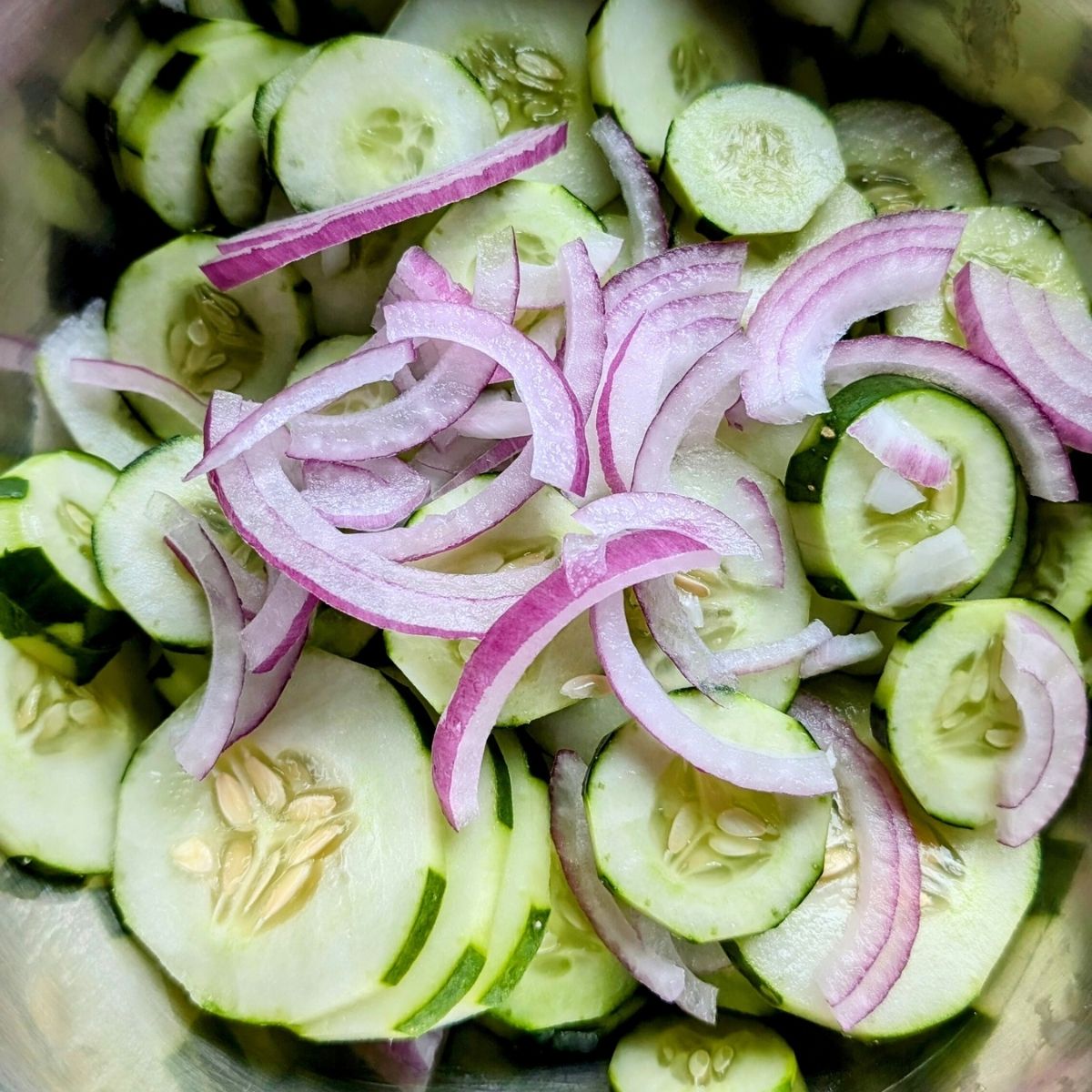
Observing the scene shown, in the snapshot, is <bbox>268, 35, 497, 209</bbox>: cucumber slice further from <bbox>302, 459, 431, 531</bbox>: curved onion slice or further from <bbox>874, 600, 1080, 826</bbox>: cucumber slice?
<bbox>874, 600, 1080, 826</bbox>: cucumber slice

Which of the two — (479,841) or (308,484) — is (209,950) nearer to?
(479,841)

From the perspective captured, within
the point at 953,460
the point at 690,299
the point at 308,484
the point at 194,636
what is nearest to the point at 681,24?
the point at 690,299

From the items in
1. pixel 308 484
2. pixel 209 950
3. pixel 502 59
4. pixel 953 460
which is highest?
pixel 502 59

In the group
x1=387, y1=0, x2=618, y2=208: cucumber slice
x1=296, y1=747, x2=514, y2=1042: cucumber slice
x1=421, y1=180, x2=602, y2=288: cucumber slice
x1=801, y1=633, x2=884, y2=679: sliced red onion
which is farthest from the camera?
x1=387, y1=0, x2=618, y2=208: cucumber slice

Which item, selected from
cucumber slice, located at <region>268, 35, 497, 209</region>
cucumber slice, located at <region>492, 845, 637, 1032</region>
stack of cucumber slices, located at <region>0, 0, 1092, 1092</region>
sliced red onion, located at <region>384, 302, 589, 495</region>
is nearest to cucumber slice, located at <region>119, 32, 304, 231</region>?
stack of cucumber slices, located at <region>0, 0, 1092, 1092</region>

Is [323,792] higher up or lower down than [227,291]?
lower down

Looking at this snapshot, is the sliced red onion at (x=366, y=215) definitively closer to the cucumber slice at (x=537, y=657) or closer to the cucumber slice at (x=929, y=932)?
the cucumber slice at (x=537, y=657)
